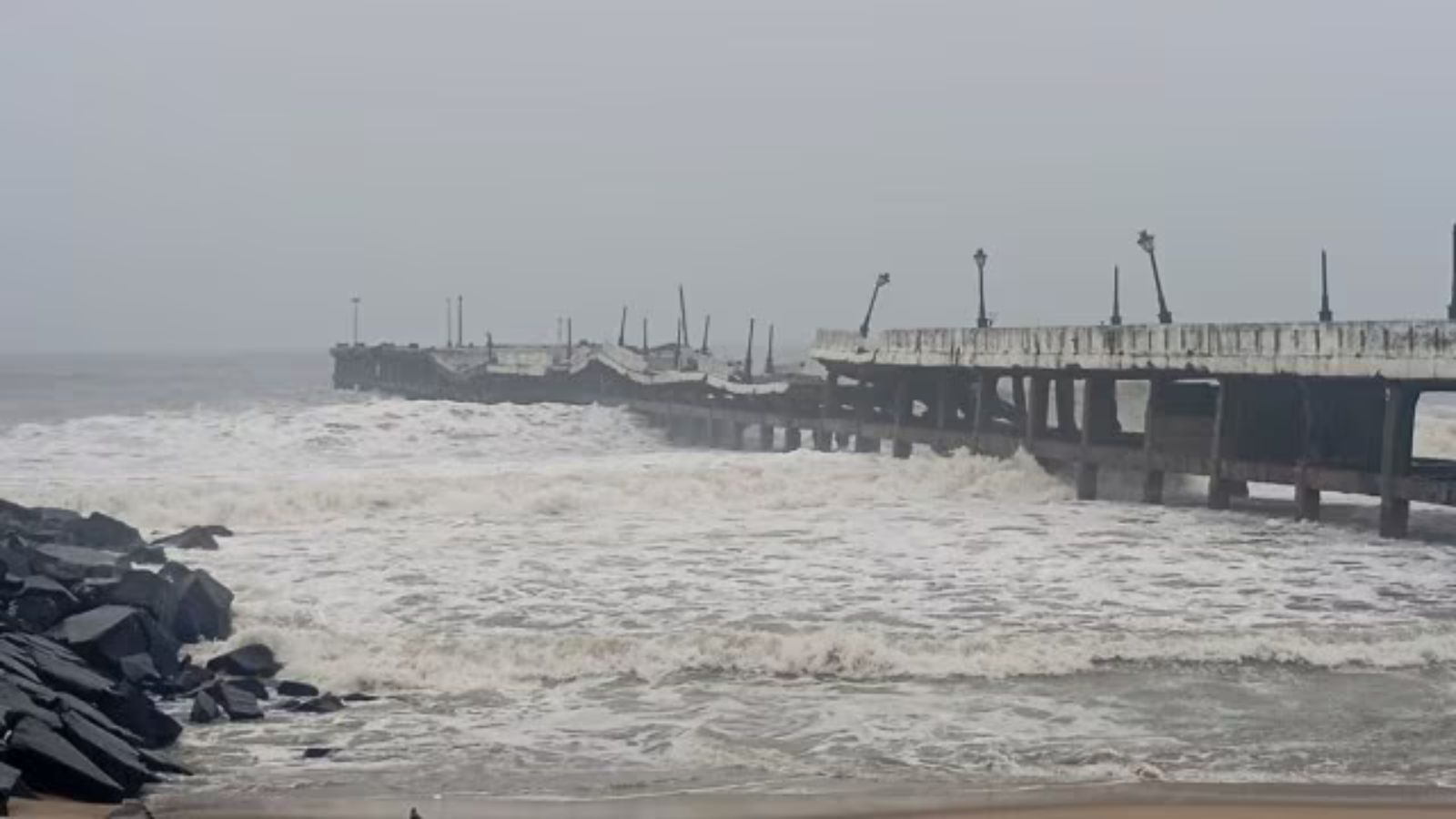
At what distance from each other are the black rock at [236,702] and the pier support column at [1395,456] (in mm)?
15921

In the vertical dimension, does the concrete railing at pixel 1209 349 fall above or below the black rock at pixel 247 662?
above

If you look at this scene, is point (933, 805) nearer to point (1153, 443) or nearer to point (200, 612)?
point (200, 612)

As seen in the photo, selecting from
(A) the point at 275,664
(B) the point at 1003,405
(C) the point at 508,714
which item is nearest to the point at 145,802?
(C) the point at 508,714

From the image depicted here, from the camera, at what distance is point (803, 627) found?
15383mm

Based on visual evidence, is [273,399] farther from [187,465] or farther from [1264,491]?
[1264,491]

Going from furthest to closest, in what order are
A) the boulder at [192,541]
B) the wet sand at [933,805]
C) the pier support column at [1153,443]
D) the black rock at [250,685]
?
the pier support column at [1153,443]
the boulder at [192,541]
the black rock at [250,685]
the wet sand at [933,805]

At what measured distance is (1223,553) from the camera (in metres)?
20.6

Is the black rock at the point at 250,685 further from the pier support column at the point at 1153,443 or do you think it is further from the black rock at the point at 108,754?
the pier support column at the point at 1153,443

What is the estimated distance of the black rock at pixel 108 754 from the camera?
30.8 feet

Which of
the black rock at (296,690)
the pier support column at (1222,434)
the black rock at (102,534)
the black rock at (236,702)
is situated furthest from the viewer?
the pier support column at (1222,434)

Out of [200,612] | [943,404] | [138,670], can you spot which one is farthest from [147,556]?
[943,404]

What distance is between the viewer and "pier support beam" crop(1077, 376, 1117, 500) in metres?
28.3

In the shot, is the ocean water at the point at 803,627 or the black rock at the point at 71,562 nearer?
the ocean water at the point at 803,627

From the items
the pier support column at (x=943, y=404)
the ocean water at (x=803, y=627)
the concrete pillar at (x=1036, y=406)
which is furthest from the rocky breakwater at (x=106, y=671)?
the pier support column at (x=943, y=404)
